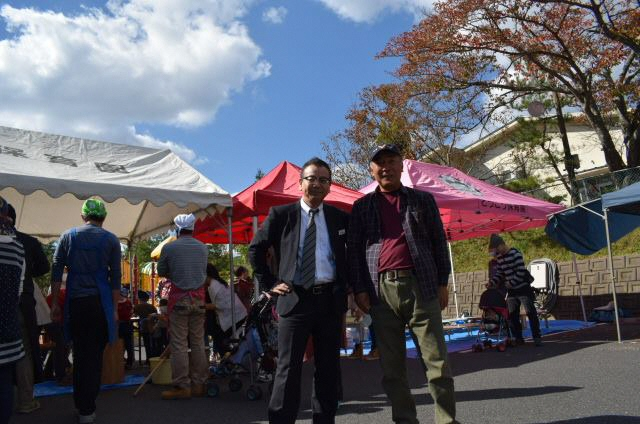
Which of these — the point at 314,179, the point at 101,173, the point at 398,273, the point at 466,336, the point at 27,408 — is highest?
the point at 101,173

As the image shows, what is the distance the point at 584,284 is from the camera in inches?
582

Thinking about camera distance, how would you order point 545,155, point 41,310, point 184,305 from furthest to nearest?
point 545,155 → point 41,310 → point 184,305

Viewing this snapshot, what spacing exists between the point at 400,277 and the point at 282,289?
0.69 m

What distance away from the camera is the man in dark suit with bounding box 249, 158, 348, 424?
3.30 m

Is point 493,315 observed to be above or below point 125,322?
below

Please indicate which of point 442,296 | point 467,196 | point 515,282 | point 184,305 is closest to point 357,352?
point 515,282

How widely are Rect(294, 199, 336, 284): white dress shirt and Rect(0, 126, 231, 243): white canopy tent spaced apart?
10.7 feet

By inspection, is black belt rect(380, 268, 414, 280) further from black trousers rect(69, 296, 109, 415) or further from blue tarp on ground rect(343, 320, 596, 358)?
blue tarp on ground rect(343, 320, 596, 358)

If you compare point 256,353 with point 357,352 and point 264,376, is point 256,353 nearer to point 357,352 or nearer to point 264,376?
point 264,376

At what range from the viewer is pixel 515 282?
8844 millimetres

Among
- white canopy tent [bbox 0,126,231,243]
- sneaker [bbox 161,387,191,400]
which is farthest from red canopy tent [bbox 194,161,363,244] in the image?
sneaker [bbox 161,387,191,400]

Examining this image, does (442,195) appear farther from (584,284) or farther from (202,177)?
(584,284)

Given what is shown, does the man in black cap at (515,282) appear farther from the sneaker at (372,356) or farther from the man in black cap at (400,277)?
the man in black cap at (400,277)

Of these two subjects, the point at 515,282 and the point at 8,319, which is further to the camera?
the point at 515,282
